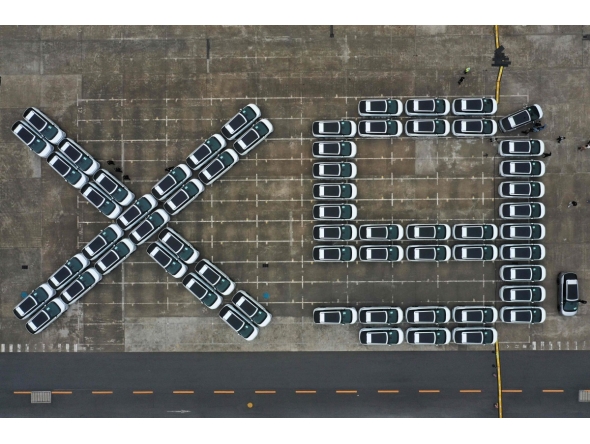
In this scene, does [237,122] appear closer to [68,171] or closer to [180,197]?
[180,197]

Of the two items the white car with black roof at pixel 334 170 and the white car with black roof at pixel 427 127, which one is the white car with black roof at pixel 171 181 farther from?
the white car with black roof at pixel 427 127

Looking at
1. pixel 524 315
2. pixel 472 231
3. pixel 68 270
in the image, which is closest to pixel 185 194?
pixel 68 270

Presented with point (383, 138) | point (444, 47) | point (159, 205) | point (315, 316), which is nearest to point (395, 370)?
point (315, 316)

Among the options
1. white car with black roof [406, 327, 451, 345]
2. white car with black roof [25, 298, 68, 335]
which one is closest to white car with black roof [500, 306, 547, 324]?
white car with black roof [406, 327, 451, 345]

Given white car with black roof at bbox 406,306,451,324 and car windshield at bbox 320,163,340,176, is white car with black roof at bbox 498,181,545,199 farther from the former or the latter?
car windshield at bbox 320,163,340,176

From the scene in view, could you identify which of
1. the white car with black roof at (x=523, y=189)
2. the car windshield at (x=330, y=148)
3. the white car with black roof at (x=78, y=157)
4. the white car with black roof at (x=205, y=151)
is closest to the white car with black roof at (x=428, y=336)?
the white car with black roof at (x=523, y=189)
